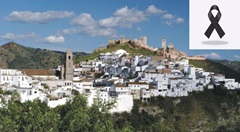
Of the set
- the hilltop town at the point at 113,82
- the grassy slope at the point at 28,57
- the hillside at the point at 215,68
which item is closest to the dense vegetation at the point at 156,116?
the hilltop town at the point at 113,82

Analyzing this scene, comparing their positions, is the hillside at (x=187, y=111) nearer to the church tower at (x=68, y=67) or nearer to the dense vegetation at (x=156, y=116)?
the dense vegetation at (x=156, y=116)

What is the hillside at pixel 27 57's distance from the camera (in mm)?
62487

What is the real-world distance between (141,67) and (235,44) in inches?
1438

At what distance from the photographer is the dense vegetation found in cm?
1034

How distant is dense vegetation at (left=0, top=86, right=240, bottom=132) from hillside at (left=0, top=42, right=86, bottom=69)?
34.5m

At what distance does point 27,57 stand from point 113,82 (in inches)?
1606

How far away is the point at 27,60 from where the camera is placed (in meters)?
67.0

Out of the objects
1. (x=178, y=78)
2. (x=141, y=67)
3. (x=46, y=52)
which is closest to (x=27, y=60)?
(x=46, y=52)

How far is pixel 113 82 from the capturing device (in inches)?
1256

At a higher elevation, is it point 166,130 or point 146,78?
point 146,78

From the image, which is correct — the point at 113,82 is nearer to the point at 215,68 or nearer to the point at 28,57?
the point at 215,68

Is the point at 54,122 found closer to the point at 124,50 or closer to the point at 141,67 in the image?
the point at 141,67

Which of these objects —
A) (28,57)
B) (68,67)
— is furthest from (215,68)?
(28,57)

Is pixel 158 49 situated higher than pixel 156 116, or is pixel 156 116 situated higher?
pixel 158 49
